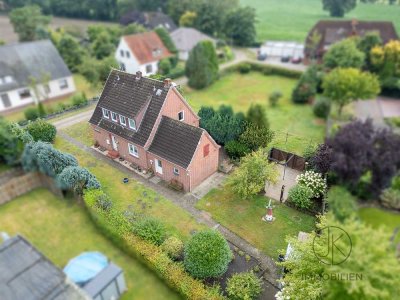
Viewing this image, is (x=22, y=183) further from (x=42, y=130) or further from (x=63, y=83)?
(x=63, y=83)

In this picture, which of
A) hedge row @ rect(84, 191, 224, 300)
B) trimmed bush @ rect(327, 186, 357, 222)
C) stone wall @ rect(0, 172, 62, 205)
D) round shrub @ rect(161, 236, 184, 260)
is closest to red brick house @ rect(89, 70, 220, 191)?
round shrub @ rect(161, 236, 184, 260)

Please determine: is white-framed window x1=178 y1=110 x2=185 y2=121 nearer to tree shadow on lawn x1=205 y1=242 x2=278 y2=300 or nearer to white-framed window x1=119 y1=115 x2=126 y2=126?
white-framed window x1=119 y1=115 x2=126 y2=126

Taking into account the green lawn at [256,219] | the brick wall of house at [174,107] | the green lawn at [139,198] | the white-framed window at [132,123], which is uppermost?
the brick wall of house at [174,107]

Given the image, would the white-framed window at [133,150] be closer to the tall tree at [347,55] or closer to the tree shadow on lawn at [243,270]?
the tree shadow on lawn at [243,270]

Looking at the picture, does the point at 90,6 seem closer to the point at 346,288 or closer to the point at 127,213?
the point at 127,213

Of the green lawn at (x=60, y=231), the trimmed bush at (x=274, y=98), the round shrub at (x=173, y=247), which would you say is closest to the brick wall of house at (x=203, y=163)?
the round shrub at (x=173, y=247)

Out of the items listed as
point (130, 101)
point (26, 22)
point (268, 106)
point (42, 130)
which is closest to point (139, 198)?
point (130, 101)
